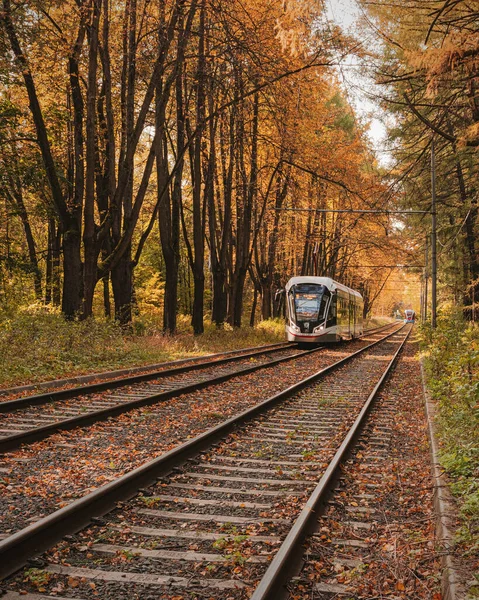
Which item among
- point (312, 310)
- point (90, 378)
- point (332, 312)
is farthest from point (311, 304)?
point (90, 378)

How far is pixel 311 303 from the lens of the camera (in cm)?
2809

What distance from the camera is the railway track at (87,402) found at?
8062 mm

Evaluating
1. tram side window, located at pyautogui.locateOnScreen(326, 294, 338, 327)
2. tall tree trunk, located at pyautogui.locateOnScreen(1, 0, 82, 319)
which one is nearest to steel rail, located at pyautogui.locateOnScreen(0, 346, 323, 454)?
tall tree trunk, located at pyautogui.locateOnScreen(1, 0, 82, 319)

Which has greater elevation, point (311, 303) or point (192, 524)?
point (311, 303)

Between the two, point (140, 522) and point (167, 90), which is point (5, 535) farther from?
point (167, 90)

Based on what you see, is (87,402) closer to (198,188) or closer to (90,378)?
(90,378)

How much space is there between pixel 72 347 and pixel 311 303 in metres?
14.6

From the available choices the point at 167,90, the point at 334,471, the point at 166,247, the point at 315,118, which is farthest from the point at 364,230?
the point at 334,471

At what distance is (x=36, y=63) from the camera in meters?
17.5

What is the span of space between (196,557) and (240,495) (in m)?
1.56

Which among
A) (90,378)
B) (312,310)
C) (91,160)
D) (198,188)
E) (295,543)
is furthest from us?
(312,310)

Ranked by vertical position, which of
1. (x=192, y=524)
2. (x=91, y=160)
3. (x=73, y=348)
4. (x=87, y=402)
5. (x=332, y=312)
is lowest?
(x=192, y=524)

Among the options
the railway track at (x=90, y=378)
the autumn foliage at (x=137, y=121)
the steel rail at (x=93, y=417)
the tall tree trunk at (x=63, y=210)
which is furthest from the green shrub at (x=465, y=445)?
the tall tree trunk at (x=63, y=210)

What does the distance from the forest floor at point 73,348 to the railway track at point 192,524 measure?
236 inches
